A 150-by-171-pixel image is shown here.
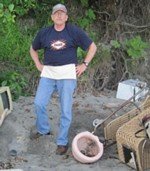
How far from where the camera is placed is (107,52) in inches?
376

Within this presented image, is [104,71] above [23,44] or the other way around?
the other way around

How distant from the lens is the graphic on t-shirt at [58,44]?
5.84 m

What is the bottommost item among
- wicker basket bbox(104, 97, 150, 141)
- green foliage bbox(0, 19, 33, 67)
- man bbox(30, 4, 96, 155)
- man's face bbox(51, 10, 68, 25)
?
wicker basket bbox(104, 97, 150, 141)

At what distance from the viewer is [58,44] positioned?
5.86 metres

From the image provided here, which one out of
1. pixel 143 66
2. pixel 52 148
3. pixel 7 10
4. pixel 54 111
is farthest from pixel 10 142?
pixel 143 66

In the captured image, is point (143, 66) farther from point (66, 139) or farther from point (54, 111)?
point (66, 139)

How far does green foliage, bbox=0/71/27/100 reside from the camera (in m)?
8.09

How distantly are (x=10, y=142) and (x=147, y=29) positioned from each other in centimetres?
503

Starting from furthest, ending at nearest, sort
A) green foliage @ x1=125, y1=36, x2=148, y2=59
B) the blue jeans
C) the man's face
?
green foliage @ x1=125, y1=36, x2=148, y2=59 < the blue jeans < the man's face

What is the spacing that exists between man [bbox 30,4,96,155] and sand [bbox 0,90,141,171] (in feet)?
0.85

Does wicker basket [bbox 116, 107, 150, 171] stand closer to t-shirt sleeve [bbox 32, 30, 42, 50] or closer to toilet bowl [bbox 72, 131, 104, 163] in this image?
A: toilet bowl [bbox 72, 131, 104, 163]

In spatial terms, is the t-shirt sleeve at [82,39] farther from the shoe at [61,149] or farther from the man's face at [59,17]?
the shoe at [61,149]

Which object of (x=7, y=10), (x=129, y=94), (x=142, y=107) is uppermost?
(x=7, y=10)

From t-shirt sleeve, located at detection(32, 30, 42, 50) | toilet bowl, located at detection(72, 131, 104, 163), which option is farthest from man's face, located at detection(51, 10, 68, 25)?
toilet bowl, located at detection(72, 131, 104, 163)
